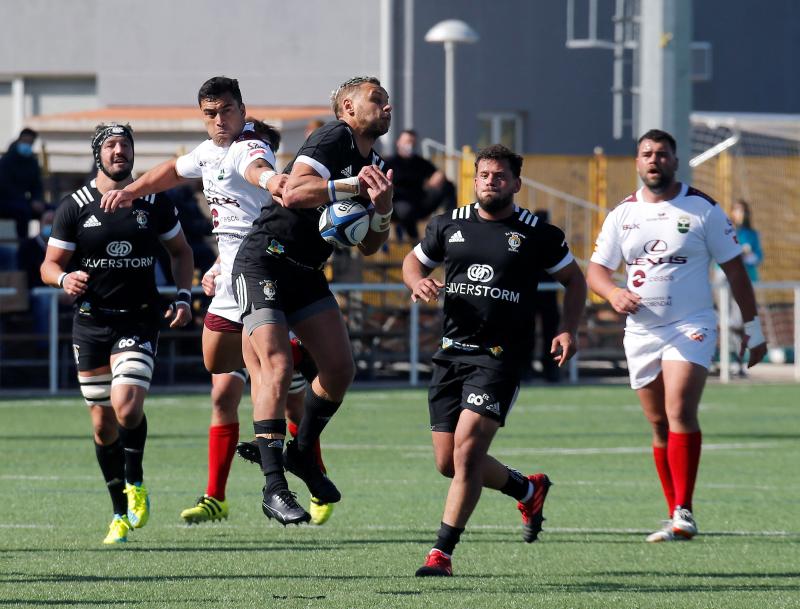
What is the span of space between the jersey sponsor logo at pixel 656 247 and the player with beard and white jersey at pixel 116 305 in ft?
8.79

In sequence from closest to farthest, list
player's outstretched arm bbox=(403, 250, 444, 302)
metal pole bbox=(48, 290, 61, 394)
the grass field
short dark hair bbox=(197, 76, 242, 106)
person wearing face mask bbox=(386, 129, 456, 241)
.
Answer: the grass field
player's outstretched arm bbox=(403, 250, 444, 302)
short dark hair bbox=(197, 76, 242, 106)
metal pole bbox=(48, 290, 61, 394)
person wearing face mask bbox=(386, 129, 456, 241)

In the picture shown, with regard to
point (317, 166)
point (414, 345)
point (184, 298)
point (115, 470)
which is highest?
point (317, 166)

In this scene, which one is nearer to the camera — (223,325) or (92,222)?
(92,222)

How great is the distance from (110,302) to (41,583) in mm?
2328

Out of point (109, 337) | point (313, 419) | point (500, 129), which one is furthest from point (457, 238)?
point (500, 129)

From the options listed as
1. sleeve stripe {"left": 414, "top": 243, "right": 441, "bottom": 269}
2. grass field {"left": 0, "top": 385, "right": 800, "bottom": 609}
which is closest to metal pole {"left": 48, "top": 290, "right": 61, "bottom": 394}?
grass field {"left": 0, "top": 385, "right": 800, "bottom": 609}

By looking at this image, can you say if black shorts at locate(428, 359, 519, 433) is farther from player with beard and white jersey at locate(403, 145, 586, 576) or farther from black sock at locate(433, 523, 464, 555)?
black sock at locate(433, 523, 464, 555)

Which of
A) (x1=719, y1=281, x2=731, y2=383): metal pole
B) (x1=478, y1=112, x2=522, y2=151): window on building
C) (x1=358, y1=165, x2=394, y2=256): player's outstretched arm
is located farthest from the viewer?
(x1=478, y1=112, x2=522, y2=151): window on building

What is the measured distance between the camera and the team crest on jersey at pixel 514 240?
8820 millimetres

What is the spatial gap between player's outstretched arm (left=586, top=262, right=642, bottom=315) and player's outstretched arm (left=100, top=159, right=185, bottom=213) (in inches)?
99.2

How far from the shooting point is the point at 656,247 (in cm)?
1026

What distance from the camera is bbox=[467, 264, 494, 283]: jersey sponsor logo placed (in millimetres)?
8812

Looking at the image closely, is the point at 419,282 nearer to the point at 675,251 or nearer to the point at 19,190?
the point at 675,251

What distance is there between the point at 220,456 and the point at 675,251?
2.92 metres
